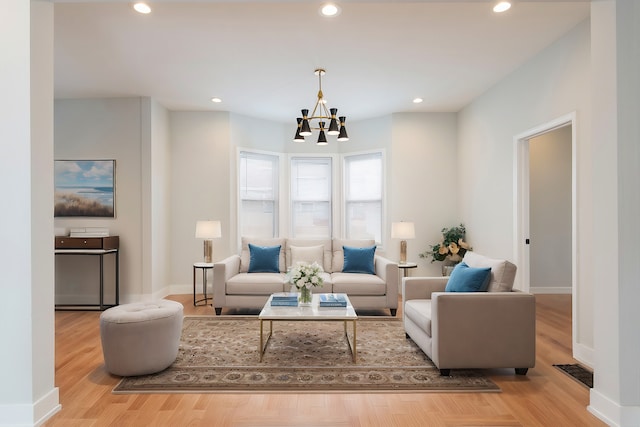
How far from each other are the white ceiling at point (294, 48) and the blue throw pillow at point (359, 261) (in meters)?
2.09

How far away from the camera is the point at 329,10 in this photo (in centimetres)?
315

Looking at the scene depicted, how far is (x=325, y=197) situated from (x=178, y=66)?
331 cm

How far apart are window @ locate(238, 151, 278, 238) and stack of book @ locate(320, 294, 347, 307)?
2.82 m

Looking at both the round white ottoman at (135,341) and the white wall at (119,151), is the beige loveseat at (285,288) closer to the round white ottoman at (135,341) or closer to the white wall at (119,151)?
the white wall at (119,151)

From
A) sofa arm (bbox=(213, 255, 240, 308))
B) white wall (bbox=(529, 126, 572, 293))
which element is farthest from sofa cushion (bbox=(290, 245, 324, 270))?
white wall (bbox=(529, 126, 572, 293))

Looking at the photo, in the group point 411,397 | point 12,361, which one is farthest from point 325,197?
point 12,361

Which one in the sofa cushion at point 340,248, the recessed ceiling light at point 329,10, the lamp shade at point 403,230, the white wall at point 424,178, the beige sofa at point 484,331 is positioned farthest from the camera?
the white wall at point 424,178

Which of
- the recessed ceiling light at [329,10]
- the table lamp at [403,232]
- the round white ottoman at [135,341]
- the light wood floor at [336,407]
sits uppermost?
the recessed ceiling light at [329,10]

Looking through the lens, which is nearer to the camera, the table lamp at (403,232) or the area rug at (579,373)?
the area rug at (579,373)

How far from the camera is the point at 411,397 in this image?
8.81ft

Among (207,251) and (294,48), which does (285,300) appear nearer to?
(207,251)

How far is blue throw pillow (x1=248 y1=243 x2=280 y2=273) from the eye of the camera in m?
5.23

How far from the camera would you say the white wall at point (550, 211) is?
6121mm

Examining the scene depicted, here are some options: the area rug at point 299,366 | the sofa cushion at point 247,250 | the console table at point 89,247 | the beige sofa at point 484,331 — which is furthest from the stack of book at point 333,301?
the console table at point 89,247
